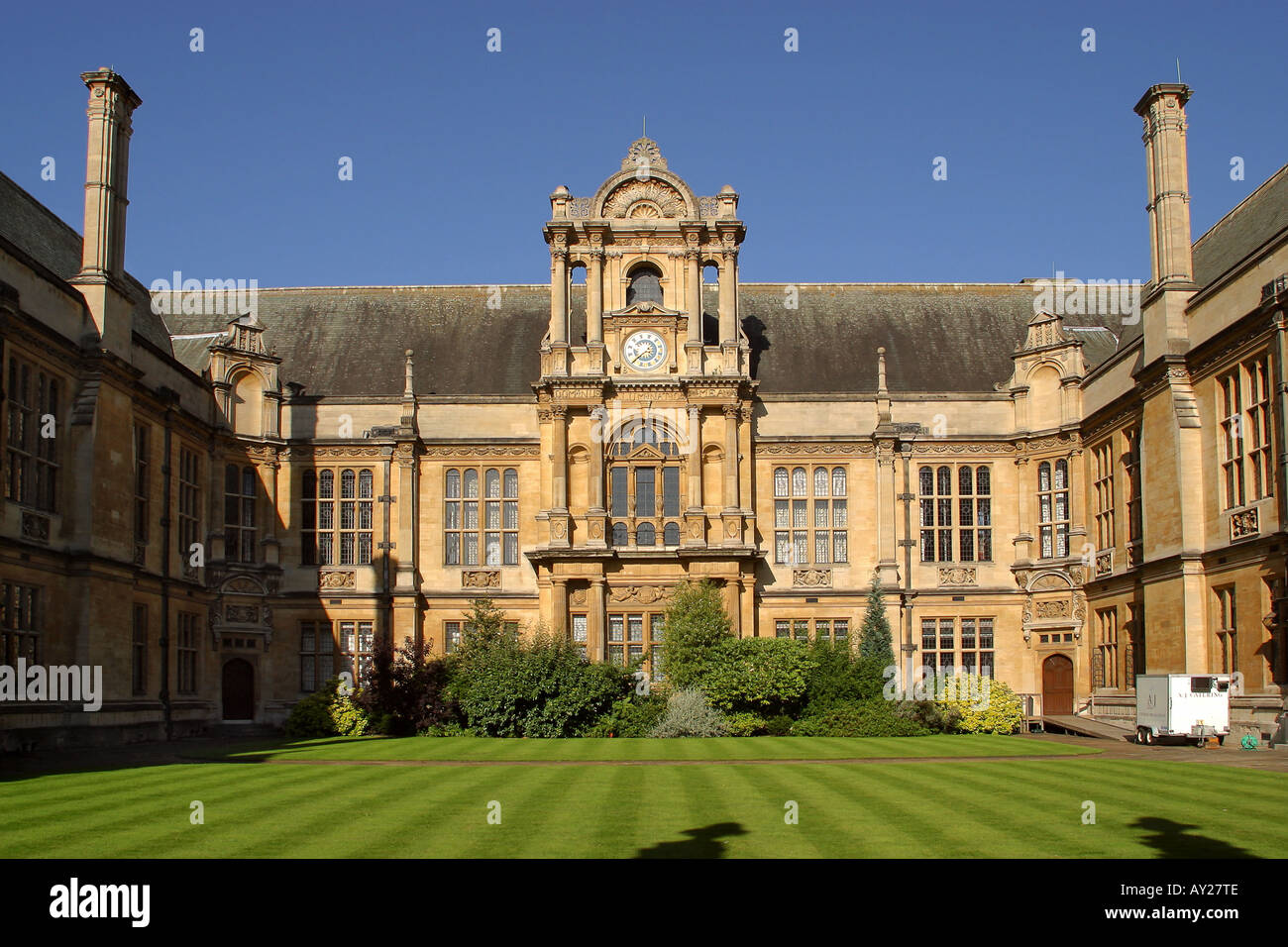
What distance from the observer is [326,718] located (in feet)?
122

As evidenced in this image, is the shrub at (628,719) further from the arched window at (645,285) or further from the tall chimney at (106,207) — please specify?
the tall chimney at (106,207)

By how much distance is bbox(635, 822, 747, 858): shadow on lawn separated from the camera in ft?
44.5

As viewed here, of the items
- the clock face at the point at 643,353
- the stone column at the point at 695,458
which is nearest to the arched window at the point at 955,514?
the stone column at the point at 695,458

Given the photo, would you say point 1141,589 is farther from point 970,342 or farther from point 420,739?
point 420,739

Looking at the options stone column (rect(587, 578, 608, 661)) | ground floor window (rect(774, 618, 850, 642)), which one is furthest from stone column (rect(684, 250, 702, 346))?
ground floor window (rect(774, 618, 850, 642))

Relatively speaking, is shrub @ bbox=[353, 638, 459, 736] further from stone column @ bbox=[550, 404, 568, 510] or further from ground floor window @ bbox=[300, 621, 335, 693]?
stone column @ bbox=[550, 404, 568, 510]

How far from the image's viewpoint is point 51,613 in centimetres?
3123

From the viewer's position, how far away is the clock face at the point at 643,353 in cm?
4506

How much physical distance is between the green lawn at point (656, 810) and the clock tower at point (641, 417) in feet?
61.1

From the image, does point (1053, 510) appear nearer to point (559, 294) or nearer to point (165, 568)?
point (559, 294)

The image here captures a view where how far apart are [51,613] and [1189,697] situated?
27715mm

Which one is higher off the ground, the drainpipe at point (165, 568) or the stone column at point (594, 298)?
the stone column at point (594, 298)

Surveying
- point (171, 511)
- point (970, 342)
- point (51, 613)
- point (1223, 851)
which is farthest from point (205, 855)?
point (970, 342)

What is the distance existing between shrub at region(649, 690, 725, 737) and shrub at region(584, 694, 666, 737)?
26 centimetres
